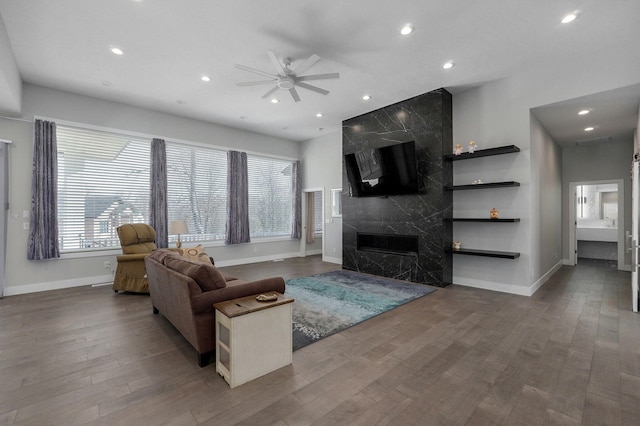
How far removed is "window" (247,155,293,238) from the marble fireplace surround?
9.02 ft

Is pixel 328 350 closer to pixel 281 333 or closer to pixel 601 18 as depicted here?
pixel 281 333

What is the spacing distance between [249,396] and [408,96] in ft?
17.5

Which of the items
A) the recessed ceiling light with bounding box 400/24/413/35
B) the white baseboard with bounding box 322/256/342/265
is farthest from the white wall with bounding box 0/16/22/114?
the white baseboard with bounding box 322/256/342/265

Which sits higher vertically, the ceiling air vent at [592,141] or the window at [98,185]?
the ceiling air vent at [592,141]

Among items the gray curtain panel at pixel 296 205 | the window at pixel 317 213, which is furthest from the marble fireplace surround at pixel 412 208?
the window at pixel 317 213

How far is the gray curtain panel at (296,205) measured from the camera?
8688 mm

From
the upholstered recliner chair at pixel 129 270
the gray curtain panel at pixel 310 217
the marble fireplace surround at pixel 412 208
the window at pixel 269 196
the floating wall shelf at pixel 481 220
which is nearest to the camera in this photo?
the floating wall shelf at pixel 481 220

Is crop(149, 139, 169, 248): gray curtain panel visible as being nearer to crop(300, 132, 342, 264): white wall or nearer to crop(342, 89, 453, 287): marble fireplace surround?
crop(300, 132, 342, 264): white wall

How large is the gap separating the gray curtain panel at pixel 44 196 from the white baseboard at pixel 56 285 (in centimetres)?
49

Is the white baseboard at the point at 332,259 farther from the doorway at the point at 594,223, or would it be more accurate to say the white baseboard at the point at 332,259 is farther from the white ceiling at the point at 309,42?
the doorway at the point at 594,223

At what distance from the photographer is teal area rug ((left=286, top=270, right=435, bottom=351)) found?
3.38 m

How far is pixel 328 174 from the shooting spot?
8102 mm

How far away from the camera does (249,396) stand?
2115 millimetres

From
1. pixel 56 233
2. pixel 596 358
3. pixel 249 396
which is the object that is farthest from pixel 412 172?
pixel 56 233
